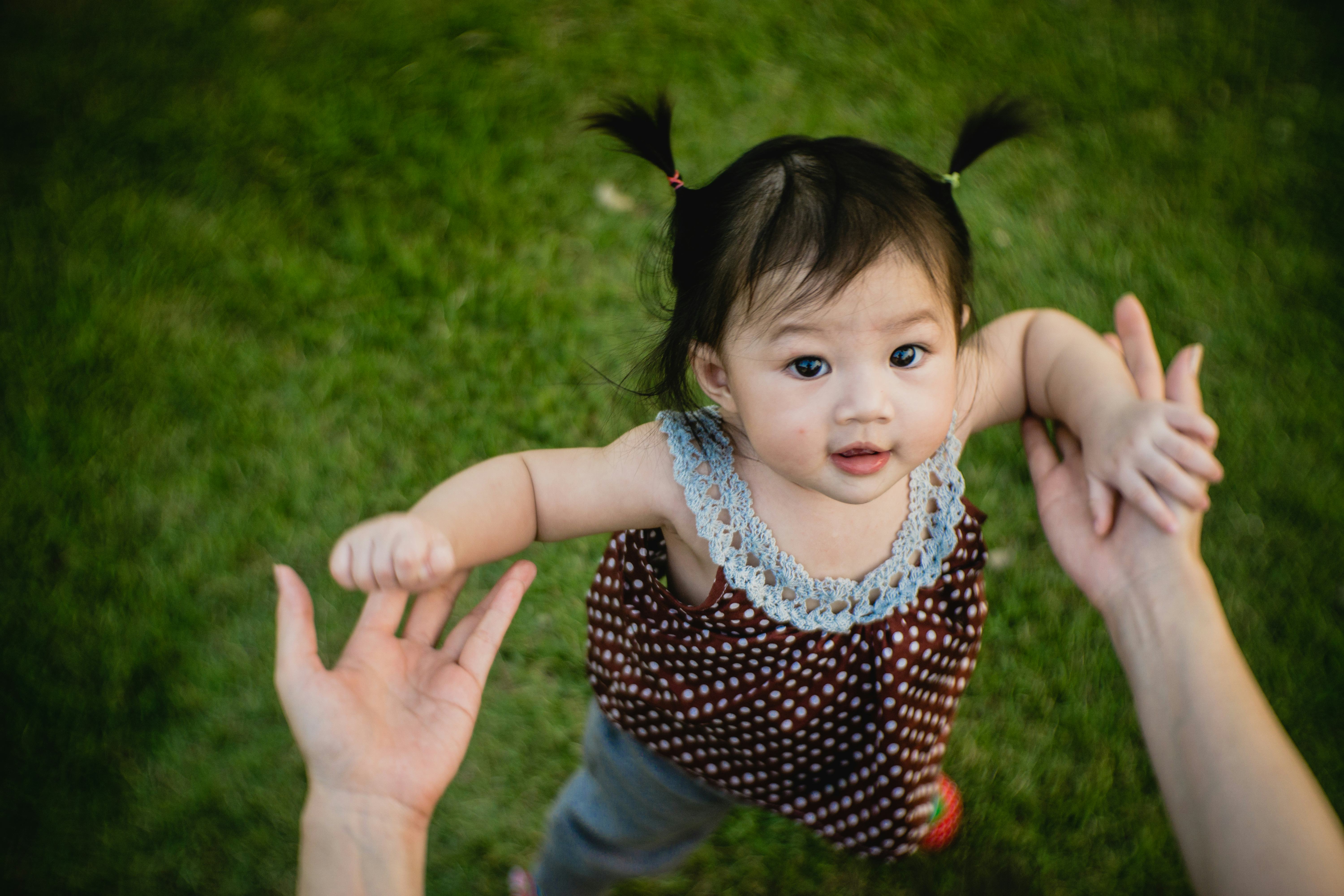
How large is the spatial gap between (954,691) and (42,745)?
7.49 feet

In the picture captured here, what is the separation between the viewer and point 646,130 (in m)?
1.36

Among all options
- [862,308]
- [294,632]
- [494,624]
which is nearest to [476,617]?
[494,624]

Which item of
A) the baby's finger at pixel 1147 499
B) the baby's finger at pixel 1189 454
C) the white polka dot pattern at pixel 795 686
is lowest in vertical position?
the white polka dot pattern at pixel 795 686

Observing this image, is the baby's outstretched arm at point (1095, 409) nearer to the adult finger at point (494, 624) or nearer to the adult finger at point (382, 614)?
the adult finger at point (494, 624)

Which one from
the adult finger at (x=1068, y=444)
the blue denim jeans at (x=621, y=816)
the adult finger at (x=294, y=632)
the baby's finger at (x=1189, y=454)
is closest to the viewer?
the adult finger at (x=294, y=632)

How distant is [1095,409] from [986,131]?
503 millimetres

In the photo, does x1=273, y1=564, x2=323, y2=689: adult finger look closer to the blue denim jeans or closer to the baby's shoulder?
the baby's shoulder

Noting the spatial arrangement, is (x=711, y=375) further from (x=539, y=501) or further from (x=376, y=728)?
(x=376, y=728)

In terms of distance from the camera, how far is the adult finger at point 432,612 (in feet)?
4.69

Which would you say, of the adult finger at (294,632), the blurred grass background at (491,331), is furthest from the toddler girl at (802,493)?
the blurred grass background at (491,331)

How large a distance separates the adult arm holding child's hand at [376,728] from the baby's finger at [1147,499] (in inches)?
38.2

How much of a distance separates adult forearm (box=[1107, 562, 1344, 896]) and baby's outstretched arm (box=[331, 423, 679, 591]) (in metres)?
0.80

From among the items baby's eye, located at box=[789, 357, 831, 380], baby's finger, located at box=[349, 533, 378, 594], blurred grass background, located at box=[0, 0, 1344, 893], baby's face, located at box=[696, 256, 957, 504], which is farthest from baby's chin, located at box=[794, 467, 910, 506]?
blurred grass background, located at box=[0, 0, 1344, 893]

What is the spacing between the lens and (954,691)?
1.64m
